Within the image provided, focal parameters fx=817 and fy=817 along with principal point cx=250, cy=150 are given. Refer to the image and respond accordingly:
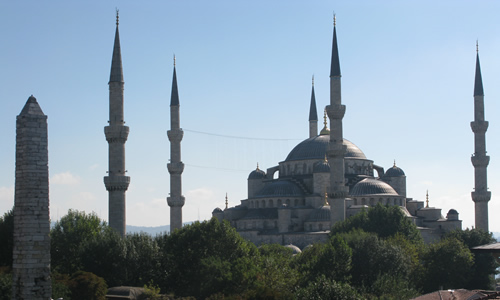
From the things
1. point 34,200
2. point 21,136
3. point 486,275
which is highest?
point 21,136

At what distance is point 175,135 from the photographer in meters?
52.5

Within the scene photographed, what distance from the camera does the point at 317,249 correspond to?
4031 centimetres

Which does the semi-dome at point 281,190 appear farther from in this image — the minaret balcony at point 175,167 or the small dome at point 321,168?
the minaret balcony at point 175,167

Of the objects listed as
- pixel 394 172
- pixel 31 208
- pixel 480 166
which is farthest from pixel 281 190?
pixel 31 208

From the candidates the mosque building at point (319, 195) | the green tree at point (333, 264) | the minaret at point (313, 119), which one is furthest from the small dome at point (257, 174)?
the green tree at point (333, 264)

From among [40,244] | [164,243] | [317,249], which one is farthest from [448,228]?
[40,244]

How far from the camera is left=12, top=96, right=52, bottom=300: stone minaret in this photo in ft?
52.1

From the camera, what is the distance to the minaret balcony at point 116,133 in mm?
40562

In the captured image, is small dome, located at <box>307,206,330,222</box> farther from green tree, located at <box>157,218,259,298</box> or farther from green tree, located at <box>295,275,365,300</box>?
green tree, located at <box>295,275,365,300</box>

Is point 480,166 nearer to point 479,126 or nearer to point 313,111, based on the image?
point 479,126

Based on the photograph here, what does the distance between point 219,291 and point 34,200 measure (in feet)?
50.9

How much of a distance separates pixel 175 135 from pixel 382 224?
1430cm

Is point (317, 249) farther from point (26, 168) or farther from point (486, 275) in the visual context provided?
point (26, 168)

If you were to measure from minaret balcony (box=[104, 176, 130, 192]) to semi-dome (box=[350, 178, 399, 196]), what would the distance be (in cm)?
2580
